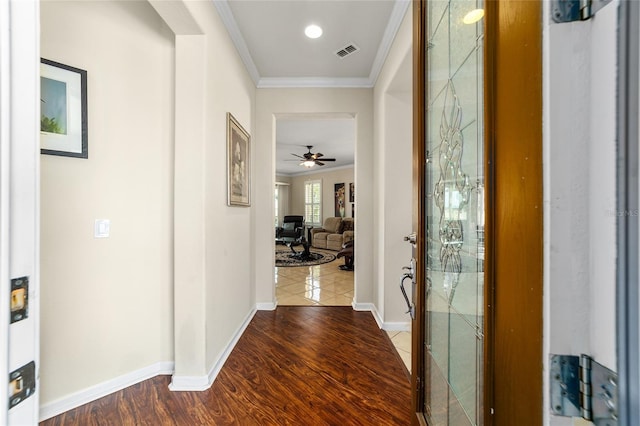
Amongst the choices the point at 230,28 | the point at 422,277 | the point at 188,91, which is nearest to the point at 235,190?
the point at 188,91

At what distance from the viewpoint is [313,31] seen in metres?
2.20

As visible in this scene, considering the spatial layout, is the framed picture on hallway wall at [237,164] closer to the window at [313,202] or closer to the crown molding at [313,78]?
the crown molding at [313,78]

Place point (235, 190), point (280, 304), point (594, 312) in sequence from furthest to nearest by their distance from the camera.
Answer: point (280, 304), point (235, 190), point (594, 312)

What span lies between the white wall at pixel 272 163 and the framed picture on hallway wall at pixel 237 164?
0.39m

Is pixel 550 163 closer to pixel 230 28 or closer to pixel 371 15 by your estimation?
pixel 371 15

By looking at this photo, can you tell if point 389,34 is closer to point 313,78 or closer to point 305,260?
point 313,78

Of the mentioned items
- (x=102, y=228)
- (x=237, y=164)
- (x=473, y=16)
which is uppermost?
(x=473, y=16)

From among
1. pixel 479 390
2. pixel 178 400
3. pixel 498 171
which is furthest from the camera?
pixel 178 400

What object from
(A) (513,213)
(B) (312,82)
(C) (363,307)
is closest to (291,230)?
(C) (363,307)

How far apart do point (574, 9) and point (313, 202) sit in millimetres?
9017

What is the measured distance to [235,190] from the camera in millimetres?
2270

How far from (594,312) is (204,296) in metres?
1.83

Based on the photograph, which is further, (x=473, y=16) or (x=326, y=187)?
(x=326, y=187)

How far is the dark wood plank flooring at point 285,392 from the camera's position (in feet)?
4.78
